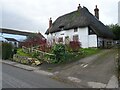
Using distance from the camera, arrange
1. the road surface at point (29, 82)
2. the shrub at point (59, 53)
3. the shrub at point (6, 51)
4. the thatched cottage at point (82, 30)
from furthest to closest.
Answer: the thatched cottage at point (82, 30)
the shrub at point (6, 51)
the shrub at point (59, 53)
the road surface at point (29, 82)

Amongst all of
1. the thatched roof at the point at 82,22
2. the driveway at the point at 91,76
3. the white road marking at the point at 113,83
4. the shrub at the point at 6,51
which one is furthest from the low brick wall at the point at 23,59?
the thatched roof at the point at 82,22

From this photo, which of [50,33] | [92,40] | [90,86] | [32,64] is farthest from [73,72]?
[50,33]

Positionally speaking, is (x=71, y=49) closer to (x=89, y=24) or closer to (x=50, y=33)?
(x=89, y=24)

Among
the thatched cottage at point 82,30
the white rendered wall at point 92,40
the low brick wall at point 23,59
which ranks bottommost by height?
the low brick wall at point 23,59

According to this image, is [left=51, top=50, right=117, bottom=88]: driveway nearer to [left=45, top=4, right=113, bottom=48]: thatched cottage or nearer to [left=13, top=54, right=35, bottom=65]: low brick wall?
[left=13, top=54, right=35, bottom=65]: low brick wall

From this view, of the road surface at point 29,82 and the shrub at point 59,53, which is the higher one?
the shrub at point 59,53

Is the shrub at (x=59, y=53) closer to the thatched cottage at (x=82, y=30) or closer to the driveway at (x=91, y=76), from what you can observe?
the driveway at (x=91, y=76)

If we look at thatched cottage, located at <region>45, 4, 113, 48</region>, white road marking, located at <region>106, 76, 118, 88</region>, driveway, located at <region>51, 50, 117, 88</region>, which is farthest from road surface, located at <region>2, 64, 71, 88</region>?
thatched cottage, located at <region>45, 4, 113, 48</region>

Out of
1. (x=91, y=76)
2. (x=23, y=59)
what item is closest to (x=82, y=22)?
(x=23, y=59)

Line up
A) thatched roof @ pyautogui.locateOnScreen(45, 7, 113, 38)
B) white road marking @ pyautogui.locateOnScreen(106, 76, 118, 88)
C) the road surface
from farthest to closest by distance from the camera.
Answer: thatched roof @ pyautogui.locateOnScreen(45, 7, 113, 38) < white road marking @ pyautogui.locateOnScreen(106, 76, 118, 88) < the road surface

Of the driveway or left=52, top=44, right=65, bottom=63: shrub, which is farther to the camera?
left=52, top=44, right=65, bottom=63: shrub

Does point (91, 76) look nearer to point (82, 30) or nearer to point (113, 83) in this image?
point (113, 83)

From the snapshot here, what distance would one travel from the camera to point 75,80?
43.5ft

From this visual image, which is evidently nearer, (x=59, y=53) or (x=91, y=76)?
(x=91, y=76)
